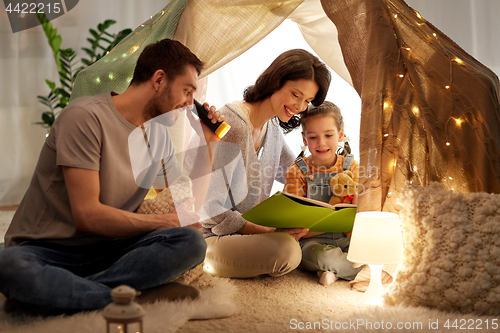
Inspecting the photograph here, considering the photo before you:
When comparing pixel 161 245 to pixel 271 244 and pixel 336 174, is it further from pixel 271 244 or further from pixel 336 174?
pixel 336 174

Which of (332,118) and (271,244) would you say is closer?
(271,244)

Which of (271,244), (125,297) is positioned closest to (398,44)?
(271,244)

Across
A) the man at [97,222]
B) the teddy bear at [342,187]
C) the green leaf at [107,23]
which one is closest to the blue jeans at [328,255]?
the teddy bear at [342,187]

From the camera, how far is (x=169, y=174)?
1438mm

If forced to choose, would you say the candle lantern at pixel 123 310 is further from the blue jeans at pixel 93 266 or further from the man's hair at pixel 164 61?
the man's hair at pixel 164 61

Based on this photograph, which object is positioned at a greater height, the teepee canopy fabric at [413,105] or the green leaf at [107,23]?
the green leaf at [107,23]

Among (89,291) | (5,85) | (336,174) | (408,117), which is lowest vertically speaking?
(89,291)

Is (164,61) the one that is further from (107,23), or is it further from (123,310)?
(107,23)

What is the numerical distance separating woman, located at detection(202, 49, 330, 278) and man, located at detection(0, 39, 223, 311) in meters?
0.22

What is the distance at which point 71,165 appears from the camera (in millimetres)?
1118

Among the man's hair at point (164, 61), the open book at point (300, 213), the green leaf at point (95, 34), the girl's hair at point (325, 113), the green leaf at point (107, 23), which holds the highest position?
the green leaf at point (107, 23)

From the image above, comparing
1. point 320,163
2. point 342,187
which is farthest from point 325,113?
point 342,187

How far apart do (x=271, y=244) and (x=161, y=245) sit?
0.43 meters

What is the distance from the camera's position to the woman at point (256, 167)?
1444mm
